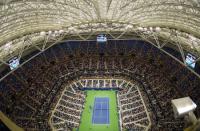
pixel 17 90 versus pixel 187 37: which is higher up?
pixel 187 37

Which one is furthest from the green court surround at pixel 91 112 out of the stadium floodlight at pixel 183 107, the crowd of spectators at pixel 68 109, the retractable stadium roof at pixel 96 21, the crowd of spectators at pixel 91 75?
the stadium floodlight at pixel 183 107

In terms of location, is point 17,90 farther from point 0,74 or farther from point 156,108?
point 156,108

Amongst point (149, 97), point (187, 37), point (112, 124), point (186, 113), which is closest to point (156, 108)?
point (149, 97)

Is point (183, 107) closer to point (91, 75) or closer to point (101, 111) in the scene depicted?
point (101, 111)

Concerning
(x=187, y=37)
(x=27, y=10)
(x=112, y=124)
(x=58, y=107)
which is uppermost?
(x=187, y=37)

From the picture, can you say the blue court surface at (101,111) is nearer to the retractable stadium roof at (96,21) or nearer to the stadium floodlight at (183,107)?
the retractable stadium roof at (96,21)

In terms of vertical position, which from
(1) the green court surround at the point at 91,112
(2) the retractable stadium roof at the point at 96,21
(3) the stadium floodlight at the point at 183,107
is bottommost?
(3) the stadium floodlight at the point at 183,107
